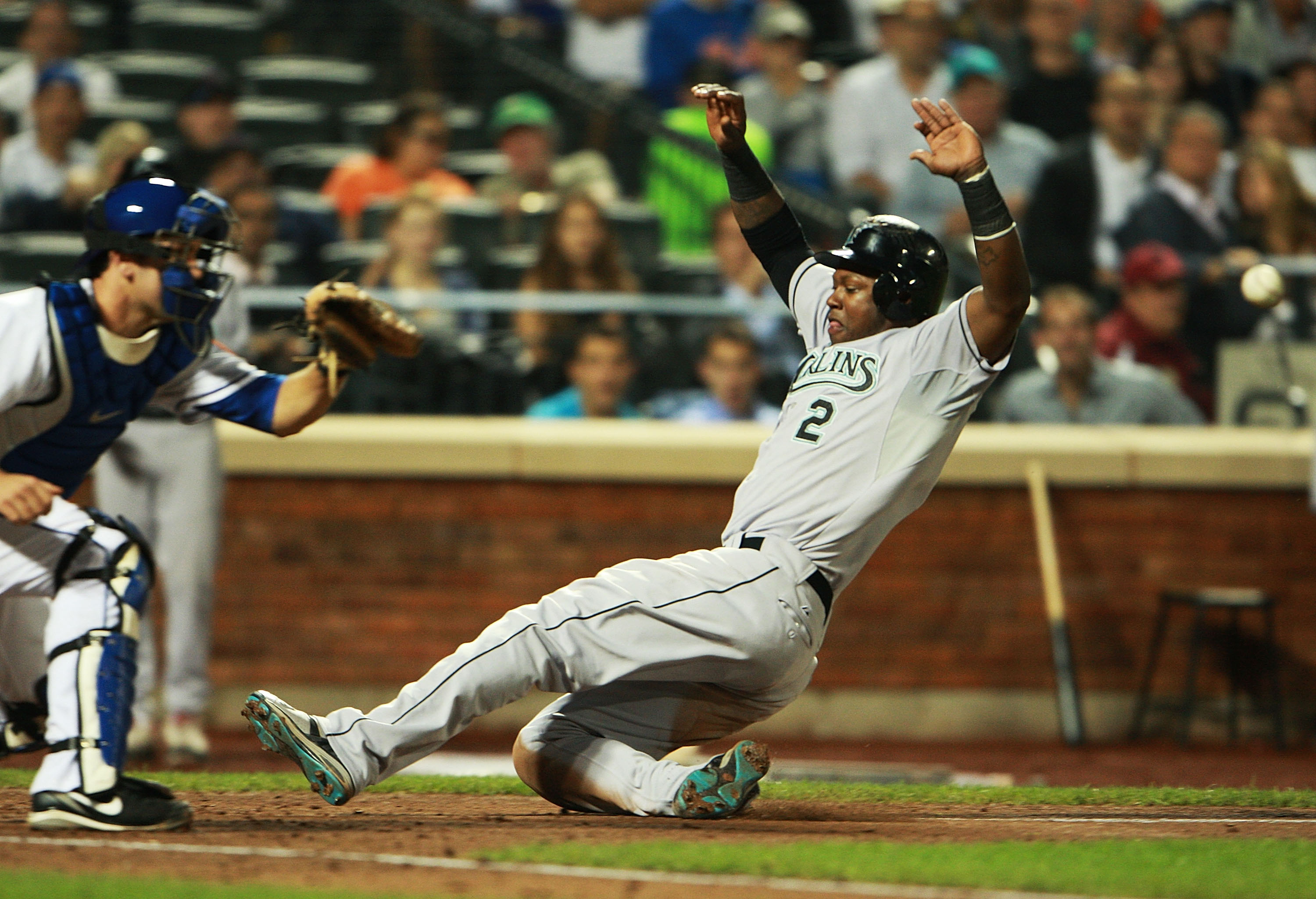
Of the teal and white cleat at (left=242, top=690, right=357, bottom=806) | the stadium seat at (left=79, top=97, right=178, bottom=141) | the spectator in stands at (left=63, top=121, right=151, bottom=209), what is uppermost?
the stadium seat at (left=79, top=97, right=178, bottom=141)

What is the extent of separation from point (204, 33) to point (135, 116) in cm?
148

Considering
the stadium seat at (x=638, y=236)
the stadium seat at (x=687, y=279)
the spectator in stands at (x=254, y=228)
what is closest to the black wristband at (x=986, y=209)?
the spectator in stands at (x=254, y=228)

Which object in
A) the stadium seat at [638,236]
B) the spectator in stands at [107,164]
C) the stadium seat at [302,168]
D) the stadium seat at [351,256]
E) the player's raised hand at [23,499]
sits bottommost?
the player's raised hand at [23,499]

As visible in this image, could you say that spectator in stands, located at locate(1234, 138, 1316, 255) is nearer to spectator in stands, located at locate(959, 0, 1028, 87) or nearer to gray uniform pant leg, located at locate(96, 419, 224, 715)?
spectator in stands, located at locate(959, 0, 1028, 87)

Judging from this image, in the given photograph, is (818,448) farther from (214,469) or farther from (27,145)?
(27,145)

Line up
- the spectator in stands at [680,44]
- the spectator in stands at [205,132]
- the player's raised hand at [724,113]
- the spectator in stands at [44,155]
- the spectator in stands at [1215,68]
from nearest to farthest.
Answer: the player's raised hand at [724,113] < the spectator in stands at [44,155] < the spectator in stands at [205,132] < the spectator in stands at [680,44] < the spectator in stands at [1215,68]

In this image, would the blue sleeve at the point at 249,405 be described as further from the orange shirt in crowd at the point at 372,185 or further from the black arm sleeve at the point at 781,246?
the orange shirt in crowd at the point at 372,185

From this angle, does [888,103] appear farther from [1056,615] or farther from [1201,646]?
[1201,646]

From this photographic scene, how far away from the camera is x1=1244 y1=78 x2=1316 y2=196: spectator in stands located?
1159cm

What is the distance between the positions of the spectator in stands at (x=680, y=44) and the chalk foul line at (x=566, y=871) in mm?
8491

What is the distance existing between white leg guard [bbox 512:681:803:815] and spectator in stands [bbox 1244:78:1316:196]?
7.99 metres

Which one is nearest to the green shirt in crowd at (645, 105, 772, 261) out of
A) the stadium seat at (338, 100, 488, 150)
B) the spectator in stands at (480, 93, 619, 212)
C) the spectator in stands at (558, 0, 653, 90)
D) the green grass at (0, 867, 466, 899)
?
the spectator in stands at (480, 93, 619, 212)

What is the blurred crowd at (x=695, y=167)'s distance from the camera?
369 inches

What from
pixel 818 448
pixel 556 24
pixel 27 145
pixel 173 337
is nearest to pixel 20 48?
pixel 27 145
